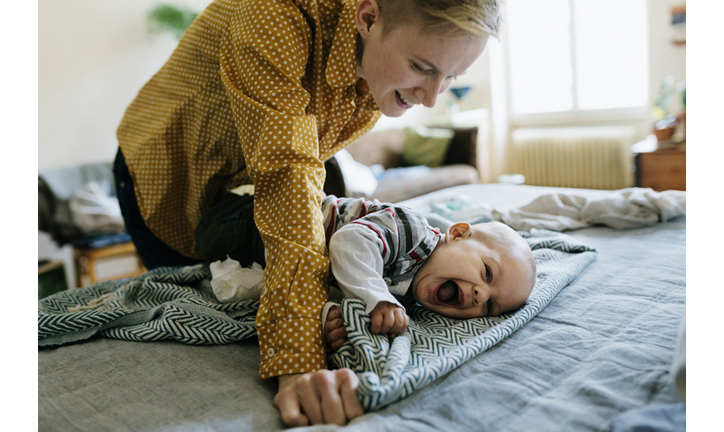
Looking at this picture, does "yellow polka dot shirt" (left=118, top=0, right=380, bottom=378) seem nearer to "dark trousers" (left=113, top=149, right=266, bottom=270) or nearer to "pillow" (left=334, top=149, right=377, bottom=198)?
"dark trousers" (left=113, top=149, right=266, bottom=270)

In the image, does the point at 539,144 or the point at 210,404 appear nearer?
the point at 210,404

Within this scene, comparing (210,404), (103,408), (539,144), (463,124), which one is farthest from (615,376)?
(539,144)

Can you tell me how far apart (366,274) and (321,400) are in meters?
0.25

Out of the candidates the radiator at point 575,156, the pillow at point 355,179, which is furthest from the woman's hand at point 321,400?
the radiator at point 575,156

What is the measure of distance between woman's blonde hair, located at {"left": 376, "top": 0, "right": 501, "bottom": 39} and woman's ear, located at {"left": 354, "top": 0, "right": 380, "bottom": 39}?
61mm

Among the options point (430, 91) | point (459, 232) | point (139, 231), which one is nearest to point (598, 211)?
point (459, 232)

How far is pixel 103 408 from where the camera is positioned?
29.6 inches

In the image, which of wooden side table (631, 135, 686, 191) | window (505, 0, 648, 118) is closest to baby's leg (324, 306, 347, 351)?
wooden side table (631, 135, 686, 191)

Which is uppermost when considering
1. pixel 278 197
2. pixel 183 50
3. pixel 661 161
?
pixel 183 50

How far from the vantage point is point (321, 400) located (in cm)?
70

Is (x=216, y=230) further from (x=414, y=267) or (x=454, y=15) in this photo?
(x=454, y=15)

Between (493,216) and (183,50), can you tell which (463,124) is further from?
(183,50)

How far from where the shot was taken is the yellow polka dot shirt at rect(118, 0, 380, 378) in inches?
32.7

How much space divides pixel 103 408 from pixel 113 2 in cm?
366
